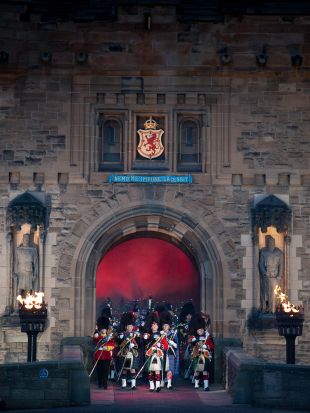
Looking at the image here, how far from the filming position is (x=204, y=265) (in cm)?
3456

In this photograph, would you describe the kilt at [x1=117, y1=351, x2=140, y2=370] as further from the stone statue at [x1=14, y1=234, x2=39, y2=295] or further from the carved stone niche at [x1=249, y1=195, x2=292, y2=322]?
the carved stone niche at [x1=249, y1=195, x2=292, y2=322]

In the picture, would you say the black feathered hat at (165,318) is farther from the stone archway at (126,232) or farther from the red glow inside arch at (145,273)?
the red glow inside arch at (145,273)

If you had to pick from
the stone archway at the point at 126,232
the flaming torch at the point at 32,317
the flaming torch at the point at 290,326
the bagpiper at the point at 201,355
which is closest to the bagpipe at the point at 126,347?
the bagpiper at the point at 201,355

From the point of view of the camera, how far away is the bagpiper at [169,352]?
3102 centimetres

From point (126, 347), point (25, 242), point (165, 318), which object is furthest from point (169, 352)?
point (25, 242)

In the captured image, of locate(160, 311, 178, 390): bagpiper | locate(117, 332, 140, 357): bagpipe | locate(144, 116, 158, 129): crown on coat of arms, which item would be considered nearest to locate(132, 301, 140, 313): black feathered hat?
locate(160, 311, 178, 390): bagpiper

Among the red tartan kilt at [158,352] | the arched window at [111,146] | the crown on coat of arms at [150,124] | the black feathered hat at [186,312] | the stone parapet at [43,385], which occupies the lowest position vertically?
the stone parapet at [43,385]

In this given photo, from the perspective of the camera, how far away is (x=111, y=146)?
114 feet

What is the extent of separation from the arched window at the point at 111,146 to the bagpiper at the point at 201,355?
17.7ft

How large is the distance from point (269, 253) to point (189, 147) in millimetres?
3498

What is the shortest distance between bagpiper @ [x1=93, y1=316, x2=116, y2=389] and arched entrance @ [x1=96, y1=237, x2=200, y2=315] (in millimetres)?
10776

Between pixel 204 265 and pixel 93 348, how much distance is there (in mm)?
3715

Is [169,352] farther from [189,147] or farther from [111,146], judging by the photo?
[111,146]

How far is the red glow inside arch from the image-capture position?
4234 centimetres
